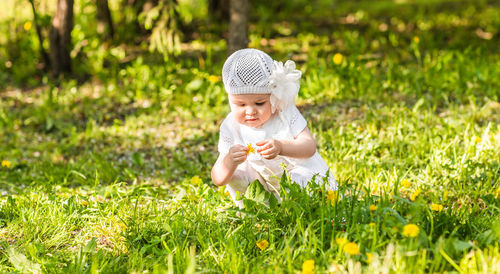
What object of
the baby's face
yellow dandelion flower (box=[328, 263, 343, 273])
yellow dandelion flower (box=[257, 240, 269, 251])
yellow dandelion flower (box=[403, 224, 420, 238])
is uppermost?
the baby's face

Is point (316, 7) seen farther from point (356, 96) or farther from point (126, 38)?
point (356, 96)

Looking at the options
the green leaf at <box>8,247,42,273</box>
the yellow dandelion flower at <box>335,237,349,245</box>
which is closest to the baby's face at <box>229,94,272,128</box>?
the yellow dandelion flower at <box>335,237,349,245</box>

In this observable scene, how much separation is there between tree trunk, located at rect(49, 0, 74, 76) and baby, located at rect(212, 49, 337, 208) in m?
3.48

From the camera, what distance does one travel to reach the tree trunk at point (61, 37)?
5.25m

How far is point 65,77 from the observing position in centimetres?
552

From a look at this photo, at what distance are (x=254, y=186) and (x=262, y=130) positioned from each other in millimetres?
317

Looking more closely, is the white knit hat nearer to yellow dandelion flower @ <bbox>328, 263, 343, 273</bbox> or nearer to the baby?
the baby

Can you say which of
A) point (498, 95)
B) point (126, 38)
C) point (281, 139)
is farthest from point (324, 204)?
point (126, 38)

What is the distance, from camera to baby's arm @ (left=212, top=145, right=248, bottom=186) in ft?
7.77

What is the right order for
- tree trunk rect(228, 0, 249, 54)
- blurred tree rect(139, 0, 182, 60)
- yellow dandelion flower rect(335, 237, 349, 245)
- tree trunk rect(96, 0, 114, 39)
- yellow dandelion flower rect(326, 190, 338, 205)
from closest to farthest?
yellow dandelion flower rect(335, 237, 349, 245), yellow dandelion flower rect(326, 190, 338, 205), tree trunk rect(228, 0, 249, 54), blurred tree rect(139, 0, 182, 60), tree trunk rect(96, 0, 114, 39)

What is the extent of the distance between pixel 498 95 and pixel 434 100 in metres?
0.56

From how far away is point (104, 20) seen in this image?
247 inches

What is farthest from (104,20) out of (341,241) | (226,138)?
(341,241)

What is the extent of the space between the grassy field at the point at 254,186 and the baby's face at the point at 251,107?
0.35 metres
